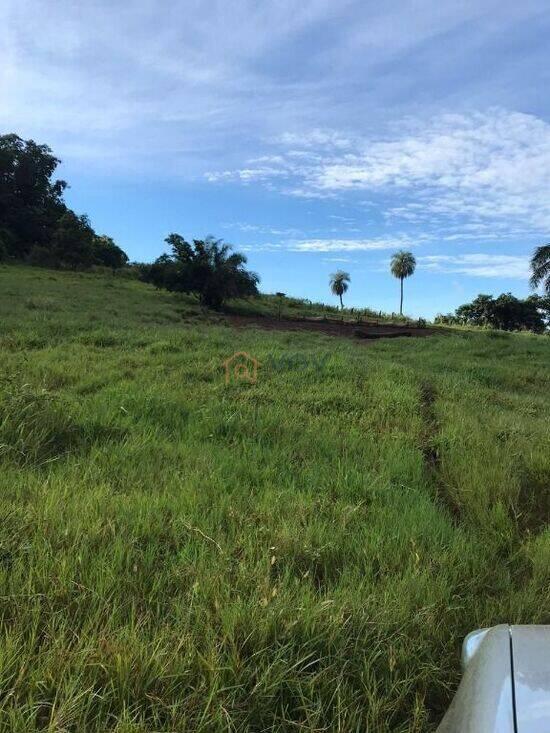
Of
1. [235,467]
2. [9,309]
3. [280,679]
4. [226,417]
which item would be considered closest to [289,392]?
[226,417]

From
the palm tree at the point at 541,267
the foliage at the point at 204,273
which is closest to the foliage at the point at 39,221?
the foliage at the point at 204,273

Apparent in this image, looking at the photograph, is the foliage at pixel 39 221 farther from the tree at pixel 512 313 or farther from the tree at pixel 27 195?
the tree at pixel 512 313

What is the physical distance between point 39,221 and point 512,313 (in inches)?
2067

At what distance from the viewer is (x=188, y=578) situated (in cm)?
233

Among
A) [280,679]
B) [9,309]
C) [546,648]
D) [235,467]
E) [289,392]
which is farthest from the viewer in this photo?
[9,309]

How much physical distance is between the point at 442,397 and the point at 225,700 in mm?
6570

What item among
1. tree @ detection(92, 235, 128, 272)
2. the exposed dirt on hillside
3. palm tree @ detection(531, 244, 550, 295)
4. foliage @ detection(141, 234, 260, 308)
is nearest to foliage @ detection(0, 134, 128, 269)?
tree @ detection(92, 235, 128, 272)

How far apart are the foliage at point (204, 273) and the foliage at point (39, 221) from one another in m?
16.4

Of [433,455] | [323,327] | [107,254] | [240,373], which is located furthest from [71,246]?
[433,455]

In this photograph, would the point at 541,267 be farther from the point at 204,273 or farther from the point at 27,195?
the point at 27,195

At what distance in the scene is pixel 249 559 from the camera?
2549 mm

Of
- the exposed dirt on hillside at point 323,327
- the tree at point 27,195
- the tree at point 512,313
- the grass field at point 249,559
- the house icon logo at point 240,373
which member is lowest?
the grass field at point 249,559

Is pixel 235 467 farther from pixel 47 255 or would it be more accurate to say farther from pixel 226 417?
pixel 47 255

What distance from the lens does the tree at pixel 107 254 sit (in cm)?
5056
